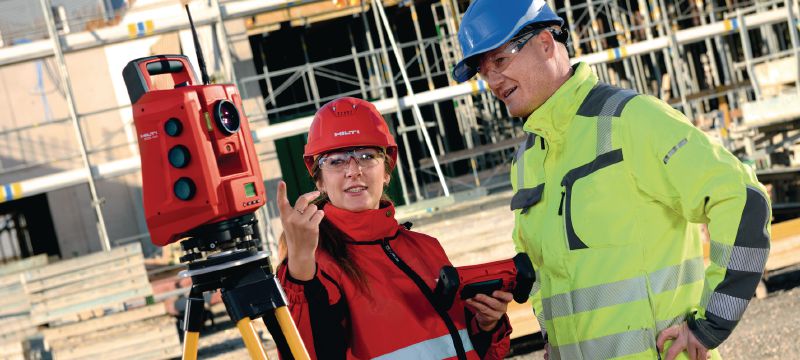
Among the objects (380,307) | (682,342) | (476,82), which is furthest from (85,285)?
(682,342)

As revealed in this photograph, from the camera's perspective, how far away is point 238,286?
1.91m

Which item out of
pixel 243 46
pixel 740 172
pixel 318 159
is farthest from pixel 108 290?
pixel 740 172

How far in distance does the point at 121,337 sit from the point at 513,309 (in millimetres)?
4530

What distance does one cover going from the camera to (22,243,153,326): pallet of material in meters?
9.19

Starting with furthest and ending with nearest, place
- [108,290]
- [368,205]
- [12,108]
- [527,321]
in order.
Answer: [12,108], [108,290], [527,321], [368,205]

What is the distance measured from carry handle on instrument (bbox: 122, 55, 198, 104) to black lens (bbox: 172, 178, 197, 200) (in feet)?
0.79

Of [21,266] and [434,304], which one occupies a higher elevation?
[434,304]

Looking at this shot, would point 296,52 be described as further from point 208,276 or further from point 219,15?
point 208,276

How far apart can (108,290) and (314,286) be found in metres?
8.09

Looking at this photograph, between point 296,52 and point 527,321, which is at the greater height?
point 296,52

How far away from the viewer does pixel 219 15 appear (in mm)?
11117

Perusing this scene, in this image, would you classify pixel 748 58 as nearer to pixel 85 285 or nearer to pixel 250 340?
pixel 85 285

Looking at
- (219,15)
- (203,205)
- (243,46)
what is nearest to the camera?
(203,205)

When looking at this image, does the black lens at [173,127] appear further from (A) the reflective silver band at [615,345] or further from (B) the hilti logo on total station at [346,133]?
(A) the reflective silver band at [615,345]
